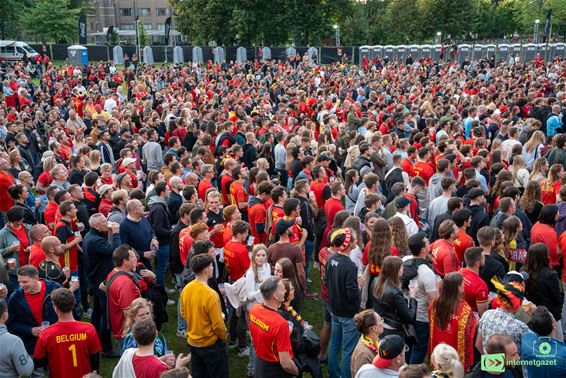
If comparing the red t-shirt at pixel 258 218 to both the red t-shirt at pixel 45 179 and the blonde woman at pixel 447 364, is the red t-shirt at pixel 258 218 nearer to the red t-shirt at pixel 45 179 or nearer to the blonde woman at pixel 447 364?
the red t-shirt at pixel 45 179

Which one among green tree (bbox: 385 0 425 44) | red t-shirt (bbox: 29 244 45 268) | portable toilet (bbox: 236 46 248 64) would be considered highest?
green tree (bbox: 385 0 425 44)

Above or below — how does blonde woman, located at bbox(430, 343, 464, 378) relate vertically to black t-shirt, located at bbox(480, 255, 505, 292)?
below

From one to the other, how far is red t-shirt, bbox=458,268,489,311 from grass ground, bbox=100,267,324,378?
2682 millimetres

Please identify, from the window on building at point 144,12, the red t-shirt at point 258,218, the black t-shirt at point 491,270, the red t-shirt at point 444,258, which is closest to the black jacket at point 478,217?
→ the red t-shirt at point 444,258

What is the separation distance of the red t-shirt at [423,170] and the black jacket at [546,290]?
4022 mm

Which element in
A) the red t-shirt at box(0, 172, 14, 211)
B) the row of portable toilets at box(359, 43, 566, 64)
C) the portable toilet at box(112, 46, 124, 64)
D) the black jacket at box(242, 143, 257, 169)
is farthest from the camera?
the portable toilet at box(112, 46, 124, 64)

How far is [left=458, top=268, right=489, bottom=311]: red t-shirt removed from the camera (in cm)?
572

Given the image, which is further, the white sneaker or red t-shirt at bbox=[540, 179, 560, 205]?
red t-shirt at bbox=[540, 179, 560, 205]

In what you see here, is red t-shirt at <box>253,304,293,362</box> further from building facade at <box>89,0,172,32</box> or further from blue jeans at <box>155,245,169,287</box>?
building facade at <box>89,0,172,32</box>

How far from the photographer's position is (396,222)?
22.2 feet

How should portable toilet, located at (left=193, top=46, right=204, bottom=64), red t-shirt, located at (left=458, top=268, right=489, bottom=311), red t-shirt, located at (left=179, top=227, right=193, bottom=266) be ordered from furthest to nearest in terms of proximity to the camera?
portable toilet, located at (left=193, top=46, right=204, bottom=64) → red t-shirt, located at (left=179, top=227, right=193, bottom=266) → red t-shirt, located at (left=458, top=268, right=489, bottom=311)

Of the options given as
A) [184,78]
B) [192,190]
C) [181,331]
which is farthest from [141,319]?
[184,78]

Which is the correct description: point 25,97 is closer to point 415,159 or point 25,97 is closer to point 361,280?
point 415,159

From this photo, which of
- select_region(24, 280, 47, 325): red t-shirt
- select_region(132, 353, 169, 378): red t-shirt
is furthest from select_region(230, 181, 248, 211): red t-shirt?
select_region(132, 353, 169, 378): red t-shirt
